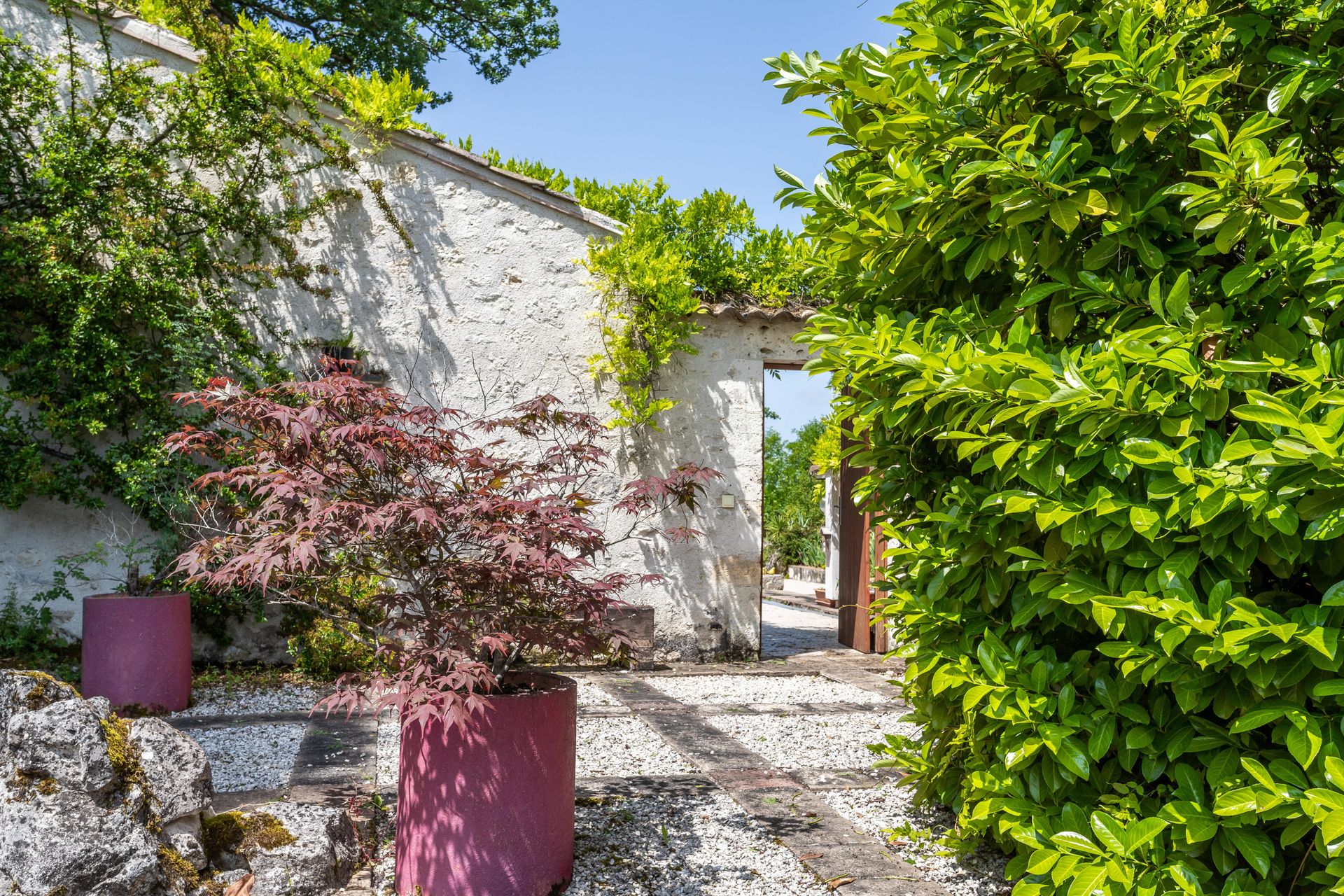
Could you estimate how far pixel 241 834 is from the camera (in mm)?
3318

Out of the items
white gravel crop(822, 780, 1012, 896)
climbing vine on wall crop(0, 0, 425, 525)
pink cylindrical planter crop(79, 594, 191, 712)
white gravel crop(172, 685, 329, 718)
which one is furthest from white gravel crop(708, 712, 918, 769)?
climbing vine on wall crop(0, 0, 425, 525)

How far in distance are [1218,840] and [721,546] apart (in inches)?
244

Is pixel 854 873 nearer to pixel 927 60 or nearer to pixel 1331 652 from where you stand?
pixel 1331 652

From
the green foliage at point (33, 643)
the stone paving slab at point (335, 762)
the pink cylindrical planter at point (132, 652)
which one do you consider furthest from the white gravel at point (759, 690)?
the green foliage at point (33, 643)

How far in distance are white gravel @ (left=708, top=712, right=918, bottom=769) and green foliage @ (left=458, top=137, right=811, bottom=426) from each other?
2.79 metres

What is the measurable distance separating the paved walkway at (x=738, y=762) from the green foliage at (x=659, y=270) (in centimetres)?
241

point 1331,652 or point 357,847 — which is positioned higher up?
point 1331,652

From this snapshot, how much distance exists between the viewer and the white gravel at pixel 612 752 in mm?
4844

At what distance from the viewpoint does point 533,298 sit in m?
8.16

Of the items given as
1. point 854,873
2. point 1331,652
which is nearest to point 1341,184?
point 1331,652

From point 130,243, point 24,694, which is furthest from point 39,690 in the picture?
point 130,243

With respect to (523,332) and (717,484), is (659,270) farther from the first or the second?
(717,484)

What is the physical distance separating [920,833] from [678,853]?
1.07 meters

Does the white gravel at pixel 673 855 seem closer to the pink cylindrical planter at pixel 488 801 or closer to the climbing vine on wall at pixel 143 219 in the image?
the pink cylindrical planter at pixel 488 801
